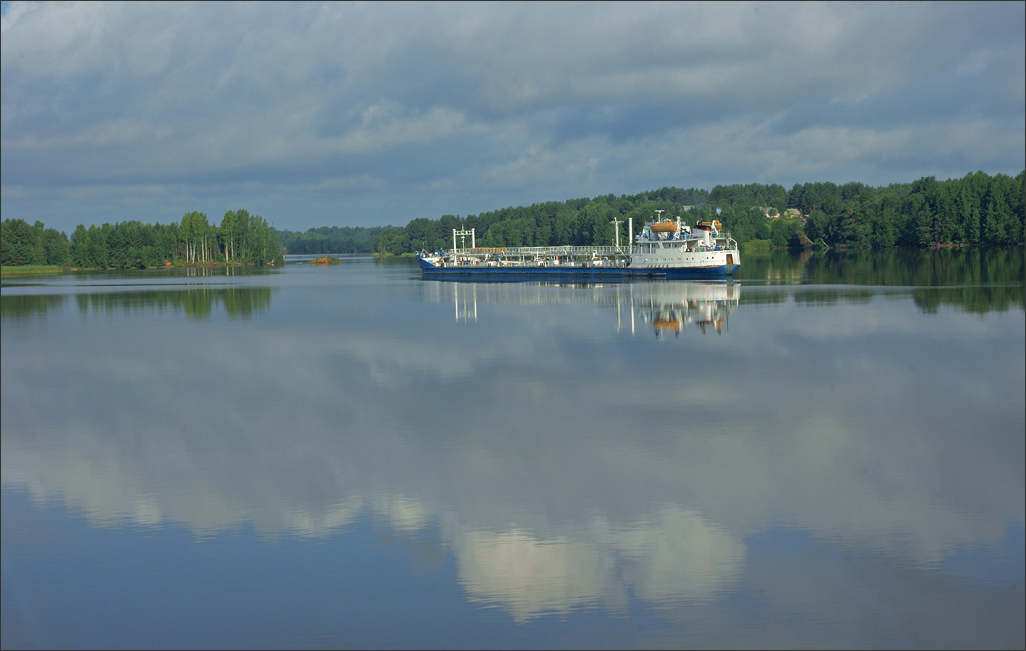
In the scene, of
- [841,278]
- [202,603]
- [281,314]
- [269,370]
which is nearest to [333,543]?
[202,603]

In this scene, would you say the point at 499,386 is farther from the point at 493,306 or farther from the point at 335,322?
the point at 493,306

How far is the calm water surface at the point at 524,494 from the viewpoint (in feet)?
47.9

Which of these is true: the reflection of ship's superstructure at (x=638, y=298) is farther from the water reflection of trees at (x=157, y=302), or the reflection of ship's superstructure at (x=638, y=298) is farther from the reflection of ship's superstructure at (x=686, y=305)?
the water reflection of trees at (x=157, y=302)

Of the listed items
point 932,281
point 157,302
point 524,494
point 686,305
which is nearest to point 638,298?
point 686,305

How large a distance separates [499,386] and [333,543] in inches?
683

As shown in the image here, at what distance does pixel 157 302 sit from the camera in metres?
88.9

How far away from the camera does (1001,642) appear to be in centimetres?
1350

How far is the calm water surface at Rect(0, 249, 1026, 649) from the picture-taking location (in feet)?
47.9

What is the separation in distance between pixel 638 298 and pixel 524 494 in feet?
197

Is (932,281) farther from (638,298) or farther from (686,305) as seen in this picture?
(686,305)

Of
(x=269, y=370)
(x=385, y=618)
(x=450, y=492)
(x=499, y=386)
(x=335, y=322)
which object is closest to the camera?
(x=385, y=618)

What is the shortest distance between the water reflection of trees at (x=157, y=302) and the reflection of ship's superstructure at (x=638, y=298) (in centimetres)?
2029

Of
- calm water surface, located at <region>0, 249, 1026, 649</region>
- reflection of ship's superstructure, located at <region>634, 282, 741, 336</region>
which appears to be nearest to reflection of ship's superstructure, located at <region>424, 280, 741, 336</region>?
reflection of ship's superstructure, located at <region>634, 282, 741, 336</region>

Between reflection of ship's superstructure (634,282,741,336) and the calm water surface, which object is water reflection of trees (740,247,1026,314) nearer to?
reflection of ship's superstructure (634,282,741,336)
